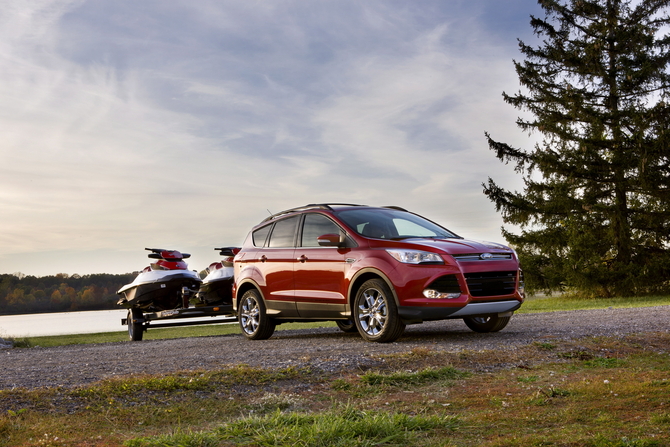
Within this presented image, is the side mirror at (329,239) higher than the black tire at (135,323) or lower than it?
higher

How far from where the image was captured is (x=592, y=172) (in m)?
29.8

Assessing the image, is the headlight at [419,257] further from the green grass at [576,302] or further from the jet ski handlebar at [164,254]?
the green grass at [576,302]

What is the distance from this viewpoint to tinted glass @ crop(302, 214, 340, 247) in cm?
969

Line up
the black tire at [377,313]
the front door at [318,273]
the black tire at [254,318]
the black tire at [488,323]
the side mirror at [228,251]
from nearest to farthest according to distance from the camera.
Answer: the black tire at [377,313]
the front door at [318,273]
the black tire at [488,323]
the black tire at [254,318]
the side mirror at [228,251]

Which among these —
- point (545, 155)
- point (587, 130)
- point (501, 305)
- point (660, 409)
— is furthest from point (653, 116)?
point (660, 409)

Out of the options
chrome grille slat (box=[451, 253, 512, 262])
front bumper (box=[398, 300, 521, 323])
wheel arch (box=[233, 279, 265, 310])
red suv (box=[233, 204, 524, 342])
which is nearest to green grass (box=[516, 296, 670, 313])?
wheel arch (box=[233, 279, 265, 310])

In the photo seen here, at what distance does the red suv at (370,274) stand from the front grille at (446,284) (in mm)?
13

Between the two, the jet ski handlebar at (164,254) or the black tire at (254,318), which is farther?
the jet ski handlebar at (164,254)

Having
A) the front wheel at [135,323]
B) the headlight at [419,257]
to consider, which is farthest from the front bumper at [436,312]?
the front wheel at [135,323]

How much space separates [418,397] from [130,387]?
2530 millimetres

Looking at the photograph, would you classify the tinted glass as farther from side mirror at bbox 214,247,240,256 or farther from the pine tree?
the pine tree

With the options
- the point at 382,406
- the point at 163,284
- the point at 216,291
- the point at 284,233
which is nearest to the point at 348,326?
the point at 284,233

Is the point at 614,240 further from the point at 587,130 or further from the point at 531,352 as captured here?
the point at 531,352

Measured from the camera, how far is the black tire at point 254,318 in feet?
34.8
